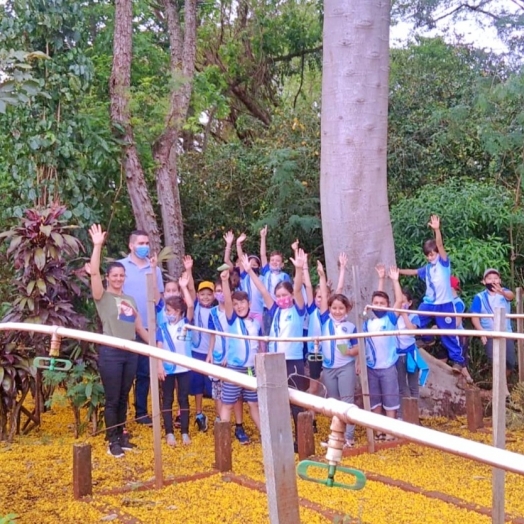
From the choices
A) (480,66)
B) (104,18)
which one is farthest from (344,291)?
(104,18)

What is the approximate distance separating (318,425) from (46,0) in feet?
17.1

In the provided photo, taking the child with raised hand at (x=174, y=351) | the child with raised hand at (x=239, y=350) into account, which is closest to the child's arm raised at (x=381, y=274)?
the child with raised hand at (x=239, y=350)

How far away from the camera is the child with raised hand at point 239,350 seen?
6.39 m

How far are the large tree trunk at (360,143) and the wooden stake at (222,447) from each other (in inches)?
105

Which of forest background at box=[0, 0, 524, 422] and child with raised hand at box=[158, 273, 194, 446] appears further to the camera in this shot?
forest background at box=[0, 0, 524, 422]

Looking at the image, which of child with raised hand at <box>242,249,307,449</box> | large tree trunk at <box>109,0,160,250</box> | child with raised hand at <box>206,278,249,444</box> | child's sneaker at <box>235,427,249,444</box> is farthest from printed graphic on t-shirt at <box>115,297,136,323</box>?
large tree trunk at <box>109,0,160,250</box>

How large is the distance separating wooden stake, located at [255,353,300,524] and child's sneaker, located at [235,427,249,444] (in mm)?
4491

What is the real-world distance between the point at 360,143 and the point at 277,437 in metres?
5.91

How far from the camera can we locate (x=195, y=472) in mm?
5465

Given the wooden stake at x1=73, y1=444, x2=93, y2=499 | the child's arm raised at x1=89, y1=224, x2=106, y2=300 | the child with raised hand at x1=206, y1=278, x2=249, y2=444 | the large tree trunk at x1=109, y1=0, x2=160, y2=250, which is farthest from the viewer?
the large tree trunk at x1=109, y1=0, x2=160, y2=250

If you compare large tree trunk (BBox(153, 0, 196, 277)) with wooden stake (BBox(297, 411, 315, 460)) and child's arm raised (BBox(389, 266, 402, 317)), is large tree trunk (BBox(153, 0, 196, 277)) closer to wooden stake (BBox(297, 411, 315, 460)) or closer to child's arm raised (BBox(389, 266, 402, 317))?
child's arm raised (BBox(389, 266, 402, 317))

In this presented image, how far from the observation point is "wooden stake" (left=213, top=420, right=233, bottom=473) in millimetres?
5438

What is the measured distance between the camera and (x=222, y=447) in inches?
215

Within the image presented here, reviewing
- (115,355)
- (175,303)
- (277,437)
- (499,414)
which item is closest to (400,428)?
(277,437)
